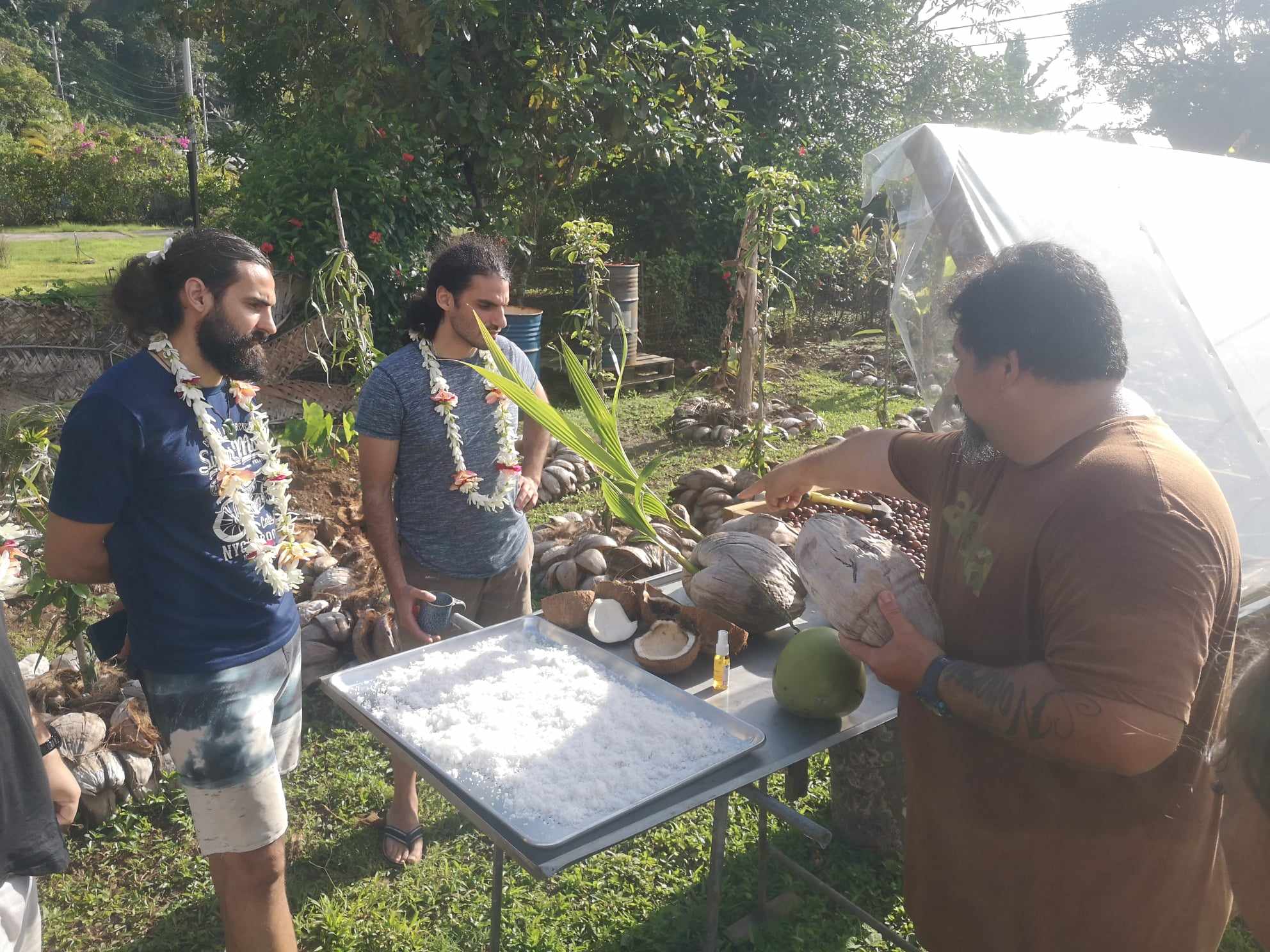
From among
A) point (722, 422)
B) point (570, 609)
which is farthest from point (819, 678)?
point (722, 422)

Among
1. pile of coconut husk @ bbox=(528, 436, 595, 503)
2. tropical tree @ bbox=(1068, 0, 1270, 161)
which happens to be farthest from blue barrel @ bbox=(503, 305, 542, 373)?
tropical tree @ bbox=(1068, 0, 1270, 161)

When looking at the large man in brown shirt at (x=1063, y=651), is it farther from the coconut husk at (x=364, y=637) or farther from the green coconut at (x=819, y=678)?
the coconut husk at (x=364, y=637)

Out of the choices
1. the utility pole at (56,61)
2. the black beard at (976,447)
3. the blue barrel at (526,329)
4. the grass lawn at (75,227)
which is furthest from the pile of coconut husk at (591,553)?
the utility pole at (56,61)

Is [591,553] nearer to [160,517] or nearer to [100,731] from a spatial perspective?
[100,731]

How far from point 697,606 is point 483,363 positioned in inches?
49.4

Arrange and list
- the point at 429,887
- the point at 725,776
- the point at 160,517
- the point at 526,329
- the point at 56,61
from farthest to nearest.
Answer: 1. the point at 56,61
2. the point at 526,329
3. the point at 429,887
4. the point at 160,517
5. the point at 725,776

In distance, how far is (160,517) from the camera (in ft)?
6.89

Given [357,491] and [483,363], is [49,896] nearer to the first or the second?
[483,363]

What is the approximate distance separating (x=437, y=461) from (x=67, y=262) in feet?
44.8

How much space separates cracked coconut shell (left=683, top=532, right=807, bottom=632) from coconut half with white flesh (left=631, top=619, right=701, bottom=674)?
0.31 ft

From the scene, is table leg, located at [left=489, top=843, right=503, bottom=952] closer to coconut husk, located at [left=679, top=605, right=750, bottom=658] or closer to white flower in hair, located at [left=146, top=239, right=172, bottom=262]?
coconut husk, located at [left=679, top=605, right=750, bottom=658]

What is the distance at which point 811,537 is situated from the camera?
1.97 metres

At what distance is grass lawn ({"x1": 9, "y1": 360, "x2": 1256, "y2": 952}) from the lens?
9.07ft

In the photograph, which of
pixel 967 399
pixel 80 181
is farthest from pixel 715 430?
pixel 80 181
